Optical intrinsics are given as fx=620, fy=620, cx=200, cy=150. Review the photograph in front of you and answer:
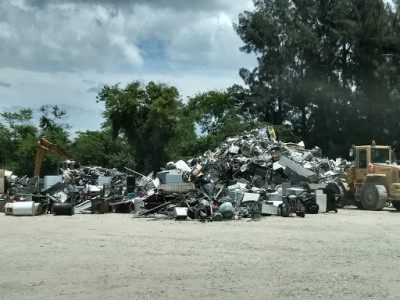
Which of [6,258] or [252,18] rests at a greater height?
[252,18]

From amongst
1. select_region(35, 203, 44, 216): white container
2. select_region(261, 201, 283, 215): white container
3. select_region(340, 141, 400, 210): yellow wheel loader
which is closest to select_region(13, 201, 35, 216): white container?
select_region(35, 203, 44, 216): white container

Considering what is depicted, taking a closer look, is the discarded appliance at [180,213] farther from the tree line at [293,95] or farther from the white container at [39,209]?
the tree line at [293,95]

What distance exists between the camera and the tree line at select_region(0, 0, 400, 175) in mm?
58719

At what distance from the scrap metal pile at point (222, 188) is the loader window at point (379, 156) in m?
2.51

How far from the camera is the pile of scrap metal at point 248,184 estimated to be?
2486 cm

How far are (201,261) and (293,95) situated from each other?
5334 cm

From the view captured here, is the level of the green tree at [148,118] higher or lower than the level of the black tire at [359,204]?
higher

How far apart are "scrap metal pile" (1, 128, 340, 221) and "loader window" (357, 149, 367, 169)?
182cm

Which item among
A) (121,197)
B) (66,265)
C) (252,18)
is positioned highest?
(252,18)

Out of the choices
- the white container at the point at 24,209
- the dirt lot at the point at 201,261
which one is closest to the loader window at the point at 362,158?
the dirt lot at the point at 201,261

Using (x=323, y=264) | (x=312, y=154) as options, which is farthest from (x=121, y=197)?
(x=323, y=264)

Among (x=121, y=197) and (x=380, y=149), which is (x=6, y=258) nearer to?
(x=121, y=197)

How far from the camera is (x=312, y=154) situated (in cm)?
3709

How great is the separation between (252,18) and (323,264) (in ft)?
193
